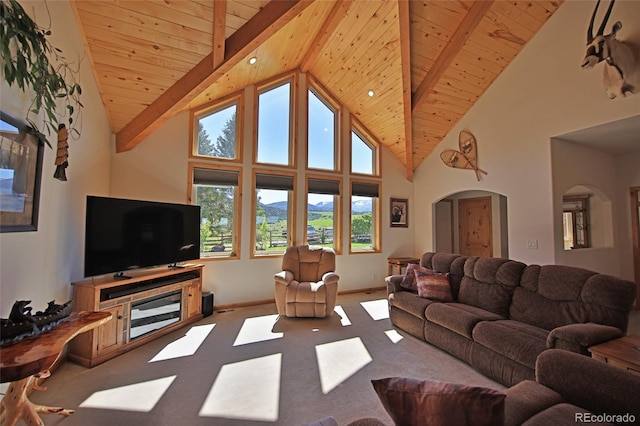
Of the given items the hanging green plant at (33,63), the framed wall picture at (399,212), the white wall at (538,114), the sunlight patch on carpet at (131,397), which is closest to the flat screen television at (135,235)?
the hanging green plant at (33,63)

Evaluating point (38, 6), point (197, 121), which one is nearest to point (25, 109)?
point (38, 6)

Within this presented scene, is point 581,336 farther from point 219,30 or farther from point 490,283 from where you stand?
point 219,30

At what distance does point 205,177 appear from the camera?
446 centimetres

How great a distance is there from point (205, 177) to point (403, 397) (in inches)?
171

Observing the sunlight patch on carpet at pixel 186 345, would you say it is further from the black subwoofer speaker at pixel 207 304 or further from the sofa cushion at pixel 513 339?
the sofa cushion at pixel 513 339

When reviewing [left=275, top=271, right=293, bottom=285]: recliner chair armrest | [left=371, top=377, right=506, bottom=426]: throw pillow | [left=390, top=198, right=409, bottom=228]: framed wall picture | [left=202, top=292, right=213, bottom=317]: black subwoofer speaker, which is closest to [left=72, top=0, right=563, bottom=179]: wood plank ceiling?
[left=390, top=198, right=409, bottom=228]: framed wall picture

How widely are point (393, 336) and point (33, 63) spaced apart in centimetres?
419

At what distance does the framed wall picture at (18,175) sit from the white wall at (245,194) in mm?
1942

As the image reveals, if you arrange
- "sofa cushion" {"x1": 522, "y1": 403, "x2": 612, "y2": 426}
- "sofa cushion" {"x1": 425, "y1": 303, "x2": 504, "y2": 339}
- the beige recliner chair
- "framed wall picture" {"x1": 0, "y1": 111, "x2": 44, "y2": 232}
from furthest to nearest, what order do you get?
the beige recliner chair
"sofa cushion" {"x1": 425, "y1": 303, "x2": 504, "y2": 339}
"framed wall picture" {"x1": 0, "y1": 111, "x2": 44, "y2": 232}
"sofa cushion" {"x1": 522, "y1": 403, "x2": 612, "y2": 426}

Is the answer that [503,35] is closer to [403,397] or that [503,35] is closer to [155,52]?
[155,52]

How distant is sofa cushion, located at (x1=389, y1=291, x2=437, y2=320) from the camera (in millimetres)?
3203

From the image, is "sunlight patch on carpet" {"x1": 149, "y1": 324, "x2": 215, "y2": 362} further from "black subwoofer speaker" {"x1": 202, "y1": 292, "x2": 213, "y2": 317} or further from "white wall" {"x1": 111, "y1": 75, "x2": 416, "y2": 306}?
"white wall" {"x1": 111, "y1": 75, "x2": 416, "y2": 306}

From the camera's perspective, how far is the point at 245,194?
4.71m

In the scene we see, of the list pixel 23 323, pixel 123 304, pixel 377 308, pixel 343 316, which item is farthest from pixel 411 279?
pixel 23 323
